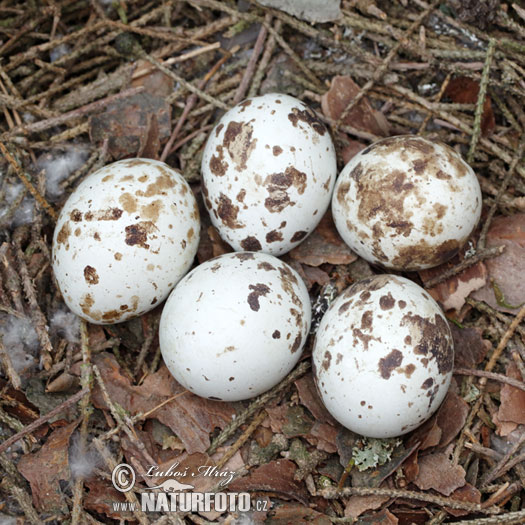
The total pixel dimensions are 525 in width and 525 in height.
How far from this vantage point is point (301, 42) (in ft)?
8.81

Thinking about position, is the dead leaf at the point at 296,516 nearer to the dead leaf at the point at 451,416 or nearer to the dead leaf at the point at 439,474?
the dead leaf at the point at 439,474

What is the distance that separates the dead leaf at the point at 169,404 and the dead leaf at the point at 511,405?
1.00 metres

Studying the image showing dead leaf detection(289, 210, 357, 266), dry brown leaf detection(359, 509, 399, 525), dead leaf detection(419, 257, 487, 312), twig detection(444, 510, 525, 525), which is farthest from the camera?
dead leaf detection(289, 210, 357, 266)

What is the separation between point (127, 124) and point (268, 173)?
835mm

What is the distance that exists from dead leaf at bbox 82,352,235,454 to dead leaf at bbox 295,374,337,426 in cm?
29

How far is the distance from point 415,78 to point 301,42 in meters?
0.55

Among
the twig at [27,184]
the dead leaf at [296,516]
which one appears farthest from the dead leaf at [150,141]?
the dead leaf at [296,516]

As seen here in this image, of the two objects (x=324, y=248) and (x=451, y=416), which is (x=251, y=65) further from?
(x=451, y=416)

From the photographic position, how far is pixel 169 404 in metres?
2.25

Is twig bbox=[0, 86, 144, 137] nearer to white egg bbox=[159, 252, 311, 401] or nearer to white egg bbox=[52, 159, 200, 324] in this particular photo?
white egg bbox=[52, 159, 200, 324]

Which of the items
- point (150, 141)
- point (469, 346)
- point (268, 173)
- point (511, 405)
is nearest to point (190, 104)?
point (150, 141)

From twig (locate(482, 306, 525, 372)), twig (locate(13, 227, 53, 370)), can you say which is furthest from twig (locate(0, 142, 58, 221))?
twig (locate(482, 306, 525, 372))

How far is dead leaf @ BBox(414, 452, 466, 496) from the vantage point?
6.41 ft

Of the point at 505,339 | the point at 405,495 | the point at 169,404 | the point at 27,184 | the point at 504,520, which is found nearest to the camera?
the point at 504,520
